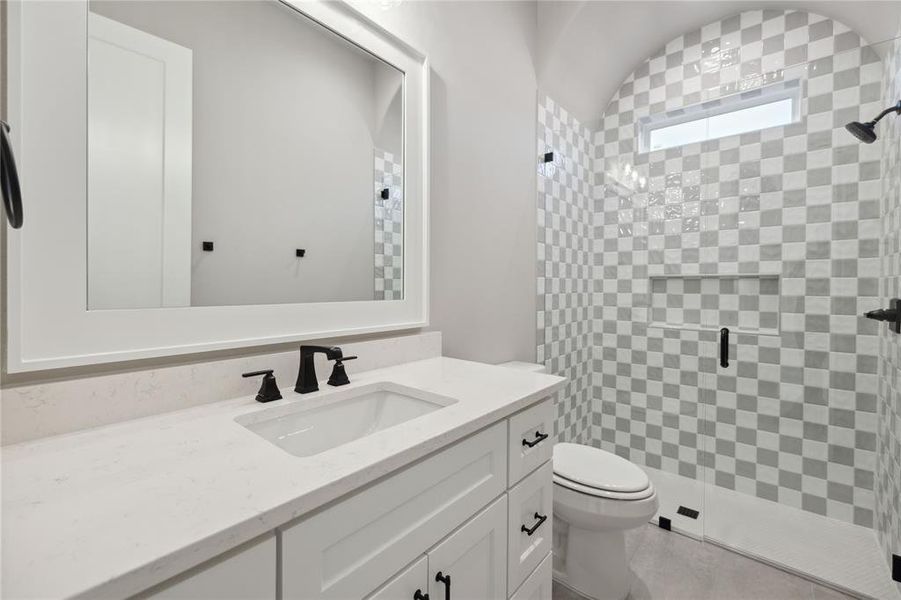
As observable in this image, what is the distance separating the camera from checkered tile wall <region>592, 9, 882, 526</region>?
72.0 inches

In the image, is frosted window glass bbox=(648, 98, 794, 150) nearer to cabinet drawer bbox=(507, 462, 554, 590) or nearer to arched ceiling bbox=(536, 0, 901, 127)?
arched ceiling bbox=(536, 0, 901, 127)

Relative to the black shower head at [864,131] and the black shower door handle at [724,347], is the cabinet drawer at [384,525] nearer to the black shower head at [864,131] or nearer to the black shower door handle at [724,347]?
the black shower door handle at [724,347]

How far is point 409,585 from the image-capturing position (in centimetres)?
70

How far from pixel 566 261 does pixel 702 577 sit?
1.58 metres

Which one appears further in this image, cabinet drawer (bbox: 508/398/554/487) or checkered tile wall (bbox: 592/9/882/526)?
checkered tile wall (bbox: 592/9/882/526)

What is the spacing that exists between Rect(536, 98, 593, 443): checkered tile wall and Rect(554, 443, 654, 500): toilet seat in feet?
1.93

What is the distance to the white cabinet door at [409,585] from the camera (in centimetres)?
65

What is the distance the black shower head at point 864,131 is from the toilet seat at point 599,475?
1734 mm

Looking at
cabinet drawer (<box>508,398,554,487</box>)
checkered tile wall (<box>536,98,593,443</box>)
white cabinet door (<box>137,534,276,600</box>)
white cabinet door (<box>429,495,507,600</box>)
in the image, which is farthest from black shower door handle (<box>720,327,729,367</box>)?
white cabinet door (<box>137,534,276,600</box>)

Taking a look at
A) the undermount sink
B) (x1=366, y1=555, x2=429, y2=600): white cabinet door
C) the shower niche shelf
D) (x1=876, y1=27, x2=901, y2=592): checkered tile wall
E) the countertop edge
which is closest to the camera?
the countertop edge

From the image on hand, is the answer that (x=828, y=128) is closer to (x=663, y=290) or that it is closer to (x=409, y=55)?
(x=663, y=290)

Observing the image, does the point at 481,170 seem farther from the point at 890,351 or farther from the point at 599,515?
the point at 890,351

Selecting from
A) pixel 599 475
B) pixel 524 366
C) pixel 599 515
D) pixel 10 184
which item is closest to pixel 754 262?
pixel 524 366

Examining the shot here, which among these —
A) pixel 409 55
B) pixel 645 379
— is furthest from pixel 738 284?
pixel 409 55
